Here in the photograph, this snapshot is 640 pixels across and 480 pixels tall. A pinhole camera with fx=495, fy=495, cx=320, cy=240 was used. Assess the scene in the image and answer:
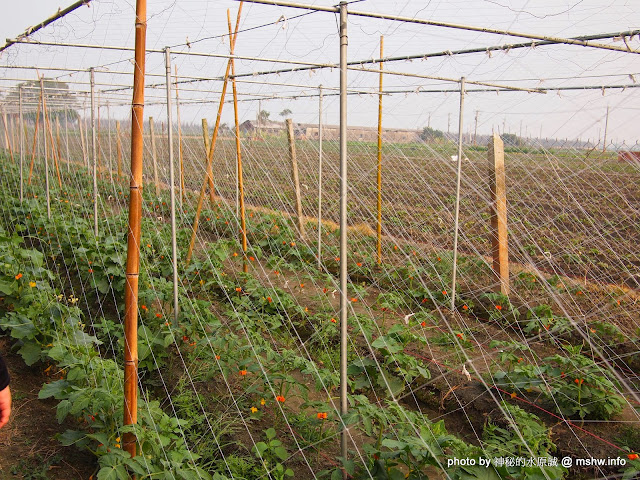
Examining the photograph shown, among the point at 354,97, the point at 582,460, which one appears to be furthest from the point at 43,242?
the point at 582,460

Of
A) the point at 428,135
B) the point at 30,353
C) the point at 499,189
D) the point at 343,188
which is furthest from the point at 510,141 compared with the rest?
the point at 30,353

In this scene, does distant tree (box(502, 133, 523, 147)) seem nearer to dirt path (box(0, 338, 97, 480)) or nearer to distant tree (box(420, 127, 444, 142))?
distant tree (box(420, 127, 444, 142))

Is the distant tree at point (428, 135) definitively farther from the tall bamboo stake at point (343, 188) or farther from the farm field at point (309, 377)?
the tall bamboo stake at point (343, 188)

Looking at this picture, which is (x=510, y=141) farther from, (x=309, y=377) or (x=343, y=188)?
(x=343, y=188)

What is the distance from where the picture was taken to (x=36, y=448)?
2.85 metres

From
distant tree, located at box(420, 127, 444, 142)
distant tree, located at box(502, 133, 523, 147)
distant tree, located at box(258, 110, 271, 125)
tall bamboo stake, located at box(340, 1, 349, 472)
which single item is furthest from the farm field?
distant tree, located at box(258, 110, 271, 125)

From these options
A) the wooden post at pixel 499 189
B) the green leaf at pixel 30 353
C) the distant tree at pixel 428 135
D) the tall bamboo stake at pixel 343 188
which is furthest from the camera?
the distant tree at pixel 428 135

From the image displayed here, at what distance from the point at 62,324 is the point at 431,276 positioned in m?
3.97

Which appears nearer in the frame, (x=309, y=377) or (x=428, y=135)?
(x=309, y=377)

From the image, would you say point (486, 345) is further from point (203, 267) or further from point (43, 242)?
point (43, 242)

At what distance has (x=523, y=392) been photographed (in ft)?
11.7

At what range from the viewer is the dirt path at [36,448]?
267cm

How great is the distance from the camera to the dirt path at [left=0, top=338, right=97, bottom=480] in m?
2.67

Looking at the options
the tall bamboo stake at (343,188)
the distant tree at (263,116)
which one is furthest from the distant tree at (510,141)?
the tall bamboo stake at (343,188)
